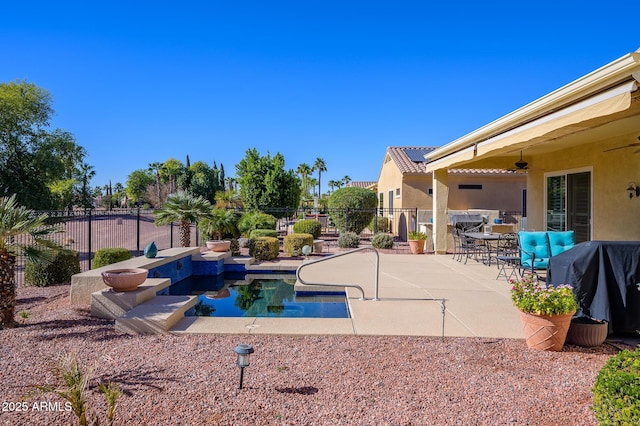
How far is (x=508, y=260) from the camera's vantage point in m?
8.12

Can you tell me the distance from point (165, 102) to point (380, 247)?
12972 millimetres

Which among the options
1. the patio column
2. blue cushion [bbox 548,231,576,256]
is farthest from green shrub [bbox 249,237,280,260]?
blue cushion [bbox 548,231,576,256]

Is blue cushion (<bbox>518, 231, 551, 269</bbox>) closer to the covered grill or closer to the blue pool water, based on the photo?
the blue pool water

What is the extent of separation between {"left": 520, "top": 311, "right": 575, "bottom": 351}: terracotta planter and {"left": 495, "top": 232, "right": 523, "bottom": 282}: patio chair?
11.5ft

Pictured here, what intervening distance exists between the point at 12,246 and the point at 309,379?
4.50 metres

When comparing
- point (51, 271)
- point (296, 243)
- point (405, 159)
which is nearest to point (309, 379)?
point (51, 271)

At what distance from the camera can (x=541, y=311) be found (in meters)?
4.20

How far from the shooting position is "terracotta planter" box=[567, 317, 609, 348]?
4.50 metres

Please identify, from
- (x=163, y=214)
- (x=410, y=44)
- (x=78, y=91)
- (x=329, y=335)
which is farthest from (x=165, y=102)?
(x=329, y=335)

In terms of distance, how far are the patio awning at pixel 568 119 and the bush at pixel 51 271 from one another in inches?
353

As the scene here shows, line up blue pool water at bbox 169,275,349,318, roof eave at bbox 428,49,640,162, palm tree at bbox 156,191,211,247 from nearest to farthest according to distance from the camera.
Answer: roof eave at bbox 428,49,640,162 → blue pool water at bbox 169,275,349,318 → palm tree at bbox 156,191,211,247

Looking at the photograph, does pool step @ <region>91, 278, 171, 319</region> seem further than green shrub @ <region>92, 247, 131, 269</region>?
No

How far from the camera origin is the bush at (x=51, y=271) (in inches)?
318

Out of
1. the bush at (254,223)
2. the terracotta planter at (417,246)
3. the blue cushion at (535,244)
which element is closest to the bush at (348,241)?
the terracotta planter at (417,246)
